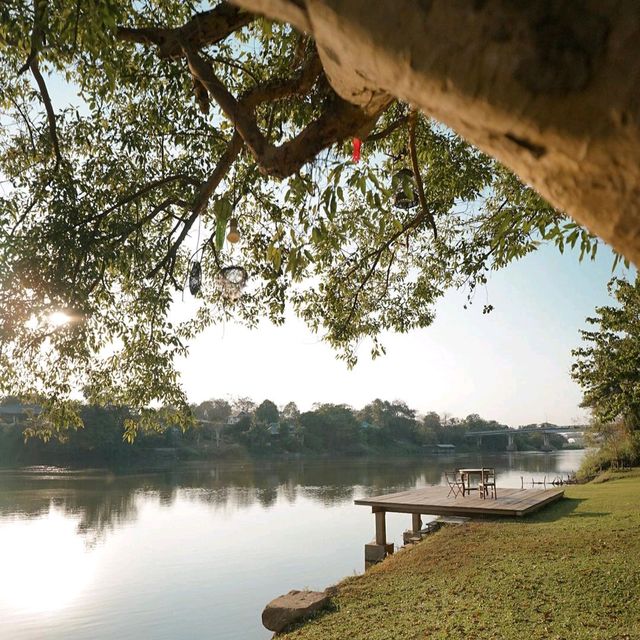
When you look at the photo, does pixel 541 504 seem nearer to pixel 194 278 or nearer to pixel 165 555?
pixel 165 555

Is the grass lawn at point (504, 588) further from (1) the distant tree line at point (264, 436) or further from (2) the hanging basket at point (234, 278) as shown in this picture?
(1) the distant tree line at point (264, 436)

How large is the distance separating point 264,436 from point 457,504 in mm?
54390

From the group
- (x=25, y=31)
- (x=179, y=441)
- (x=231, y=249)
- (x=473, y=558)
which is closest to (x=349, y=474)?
(x=179, y=441)

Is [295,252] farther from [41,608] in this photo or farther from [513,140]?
[41,608]

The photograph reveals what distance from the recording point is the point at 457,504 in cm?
1297

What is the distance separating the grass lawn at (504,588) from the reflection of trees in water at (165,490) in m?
12.8

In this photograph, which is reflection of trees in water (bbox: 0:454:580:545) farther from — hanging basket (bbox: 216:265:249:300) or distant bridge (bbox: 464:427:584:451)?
distant bridge (bbox: 464:427:584:451)

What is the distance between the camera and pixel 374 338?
8.47 metres

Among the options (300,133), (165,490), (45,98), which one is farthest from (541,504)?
(165,490)

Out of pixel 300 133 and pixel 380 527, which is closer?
pixel 300 133

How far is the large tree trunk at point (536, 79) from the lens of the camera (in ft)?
2.63

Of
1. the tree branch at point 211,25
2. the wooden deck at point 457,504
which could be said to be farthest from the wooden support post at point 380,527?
the tree branch at point 211,25

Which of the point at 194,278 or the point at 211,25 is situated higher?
the point at 211,25

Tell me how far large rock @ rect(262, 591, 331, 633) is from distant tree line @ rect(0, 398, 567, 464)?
38.1 metres
